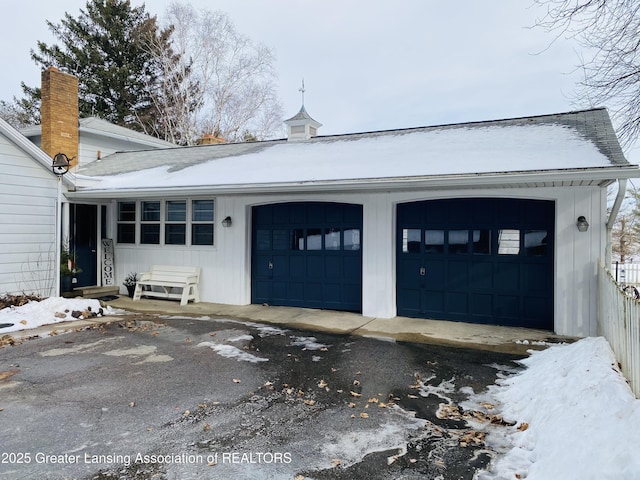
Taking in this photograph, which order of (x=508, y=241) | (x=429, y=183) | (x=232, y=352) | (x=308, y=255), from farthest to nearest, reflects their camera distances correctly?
(x=308, y=255) < (x=508, y=241) < (x=429, y=183) < (x=232, y=352)

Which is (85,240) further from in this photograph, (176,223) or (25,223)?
Answer: (176,223)

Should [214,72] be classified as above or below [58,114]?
above

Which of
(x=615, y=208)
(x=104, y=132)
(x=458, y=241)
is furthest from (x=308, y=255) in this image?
(x=104, y=132)

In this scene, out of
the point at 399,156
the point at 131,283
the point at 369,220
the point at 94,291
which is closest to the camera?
the point at 369,220

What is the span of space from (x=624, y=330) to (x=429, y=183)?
3.85 m

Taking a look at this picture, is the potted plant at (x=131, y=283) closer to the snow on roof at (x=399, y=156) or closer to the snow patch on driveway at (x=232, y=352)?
the snow on roof at (x=399, y=156)

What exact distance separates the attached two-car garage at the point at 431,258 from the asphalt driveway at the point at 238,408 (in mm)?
2039

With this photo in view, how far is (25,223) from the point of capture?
356 inches

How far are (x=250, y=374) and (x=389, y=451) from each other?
2.25m

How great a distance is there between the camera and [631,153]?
9.48 m

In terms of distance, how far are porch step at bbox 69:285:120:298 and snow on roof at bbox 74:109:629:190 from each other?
2.53m

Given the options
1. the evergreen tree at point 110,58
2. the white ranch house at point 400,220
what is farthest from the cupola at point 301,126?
the evergreen tree at point 110,58

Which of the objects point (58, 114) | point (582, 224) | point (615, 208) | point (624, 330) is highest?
point (58, 114)

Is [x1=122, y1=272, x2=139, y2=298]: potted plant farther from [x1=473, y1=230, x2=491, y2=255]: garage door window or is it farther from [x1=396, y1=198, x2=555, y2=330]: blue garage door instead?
[x1=473, y1=230, x2=491, y2=255]: garage door window
